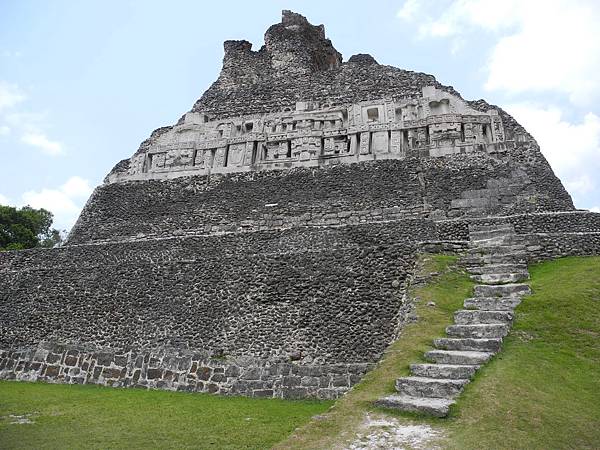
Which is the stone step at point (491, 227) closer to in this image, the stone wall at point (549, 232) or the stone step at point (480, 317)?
the stone wall at point (549, 232)

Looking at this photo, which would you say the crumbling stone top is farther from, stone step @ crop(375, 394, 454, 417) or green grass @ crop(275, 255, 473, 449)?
stone step @ crop(375, 394, 454, 417)

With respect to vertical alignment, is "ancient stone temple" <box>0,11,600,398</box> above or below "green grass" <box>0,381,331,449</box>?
above

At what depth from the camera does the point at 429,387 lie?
6402mm

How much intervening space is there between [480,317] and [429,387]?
2.54 meters

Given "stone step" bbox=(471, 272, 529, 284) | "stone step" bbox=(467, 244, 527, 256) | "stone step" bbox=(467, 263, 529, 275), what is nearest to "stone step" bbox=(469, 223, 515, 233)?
"stone step" bbox=(467, 244, 527, 256)

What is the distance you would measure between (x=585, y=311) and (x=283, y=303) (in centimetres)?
630

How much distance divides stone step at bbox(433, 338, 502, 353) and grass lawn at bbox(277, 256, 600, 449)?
0.51 feet

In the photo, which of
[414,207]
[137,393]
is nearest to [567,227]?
[414,207]

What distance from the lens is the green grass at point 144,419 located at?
6.66 metres

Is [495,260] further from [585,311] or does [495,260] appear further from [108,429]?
[108,429]

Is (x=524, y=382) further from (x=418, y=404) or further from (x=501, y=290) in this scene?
(x=501, y=290)

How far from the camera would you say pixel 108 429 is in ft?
24.2

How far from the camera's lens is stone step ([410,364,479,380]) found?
6.65 m

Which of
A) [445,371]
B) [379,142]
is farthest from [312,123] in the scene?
[445,371]
